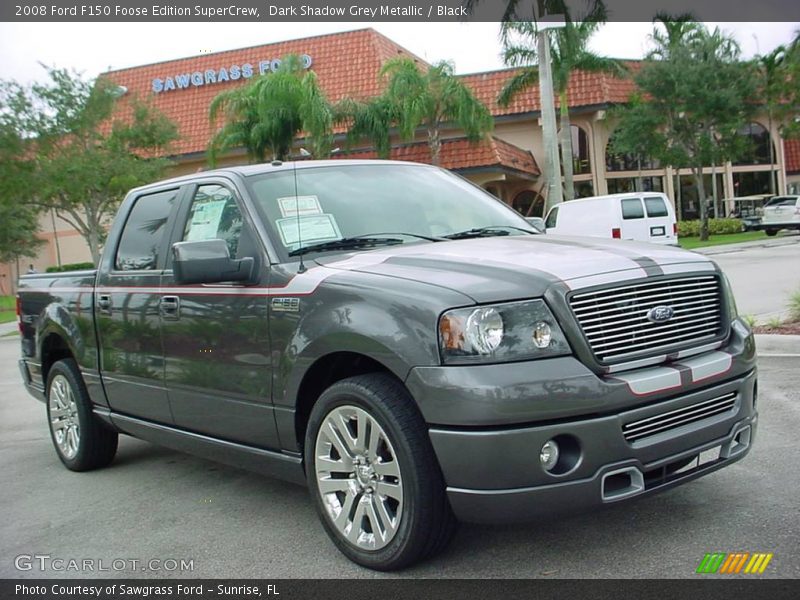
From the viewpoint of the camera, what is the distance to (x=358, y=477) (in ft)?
13.0

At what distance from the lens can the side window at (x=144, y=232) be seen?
18.0 feet

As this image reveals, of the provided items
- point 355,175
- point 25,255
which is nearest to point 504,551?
point 355,175

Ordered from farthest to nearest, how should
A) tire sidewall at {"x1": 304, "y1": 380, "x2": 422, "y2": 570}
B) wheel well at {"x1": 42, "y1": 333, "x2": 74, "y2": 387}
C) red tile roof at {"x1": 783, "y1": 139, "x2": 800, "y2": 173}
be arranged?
red tile roof at {"x1": 783, "y1": 139, "x2": 800, "y2": 173}, wheel well at {"x1": 42, "y1": 333, "x2": 74, "y2": 387}, tire sidewall at {"x1": 304, "y1": 380, "x2": 422, "y2": 570}

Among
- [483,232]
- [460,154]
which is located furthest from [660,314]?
[460,154]

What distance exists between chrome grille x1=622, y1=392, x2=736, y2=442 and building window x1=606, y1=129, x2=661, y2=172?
120 ft

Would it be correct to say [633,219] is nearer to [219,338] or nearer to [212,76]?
[219,338]

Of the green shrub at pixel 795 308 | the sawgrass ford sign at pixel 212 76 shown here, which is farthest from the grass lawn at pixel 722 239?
the green shrub at pixel 795 308

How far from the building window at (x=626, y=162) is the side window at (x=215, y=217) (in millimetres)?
35884

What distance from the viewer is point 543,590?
3.61 meters

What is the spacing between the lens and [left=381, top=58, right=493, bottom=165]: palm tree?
29375 mm

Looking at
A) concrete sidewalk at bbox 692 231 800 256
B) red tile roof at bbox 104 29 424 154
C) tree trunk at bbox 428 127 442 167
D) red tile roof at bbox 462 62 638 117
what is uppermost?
red tile roof at bbox 104 29 424 154

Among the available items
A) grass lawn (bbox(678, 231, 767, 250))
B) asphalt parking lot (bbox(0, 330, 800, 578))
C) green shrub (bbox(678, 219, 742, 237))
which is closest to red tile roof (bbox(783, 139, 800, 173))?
grass lawn (bbox(678, 231, 767, 250))

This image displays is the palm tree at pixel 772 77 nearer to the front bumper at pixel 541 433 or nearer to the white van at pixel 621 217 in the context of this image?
the white van at pixel 621 217
